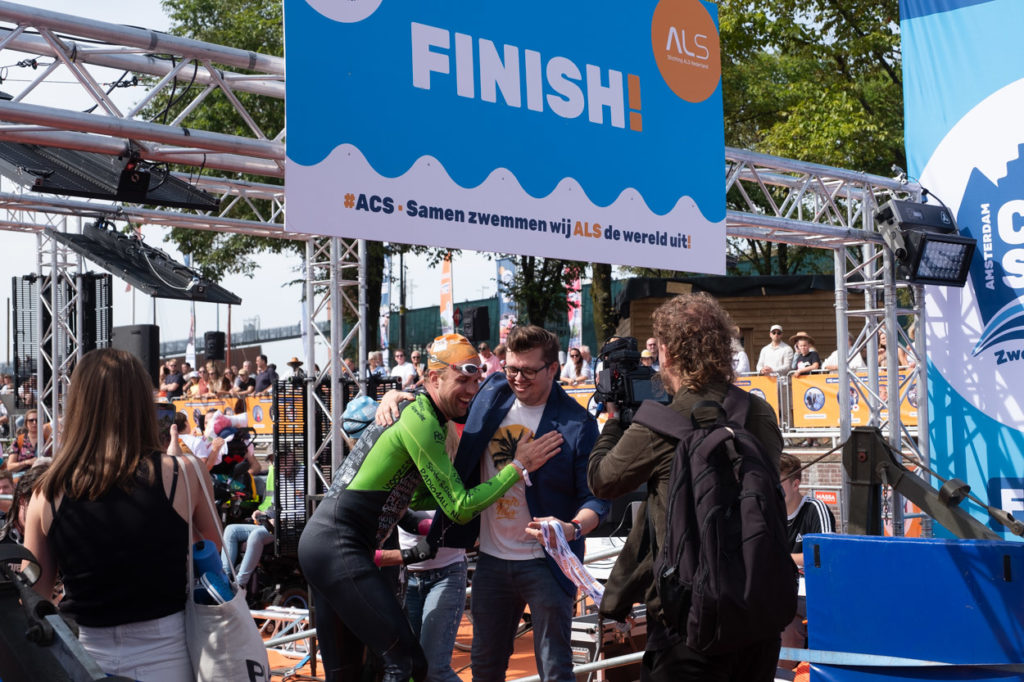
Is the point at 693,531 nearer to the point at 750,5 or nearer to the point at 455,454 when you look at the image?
the point at 455,454

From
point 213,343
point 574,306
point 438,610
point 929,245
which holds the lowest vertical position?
point 438,610

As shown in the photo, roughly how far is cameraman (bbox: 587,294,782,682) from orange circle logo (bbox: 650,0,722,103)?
17.1 feet

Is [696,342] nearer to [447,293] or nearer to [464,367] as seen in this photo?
[464,367]

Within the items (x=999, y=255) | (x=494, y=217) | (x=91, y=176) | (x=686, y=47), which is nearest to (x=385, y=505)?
(x=494, y=217)

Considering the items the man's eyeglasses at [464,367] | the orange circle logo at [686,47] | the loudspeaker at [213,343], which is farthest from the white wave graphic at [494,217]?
the loudspeaker at [213,343]

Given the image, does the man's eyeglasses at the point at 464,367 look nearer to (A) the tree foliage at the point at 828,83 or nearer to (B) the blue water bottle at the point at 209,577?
(B) the blue water bottle at the point at 209,577

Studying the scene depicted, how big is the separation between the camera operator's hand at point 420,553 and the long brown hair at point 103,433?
1499 millimetres

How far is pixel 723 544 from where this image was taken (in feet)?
9.33

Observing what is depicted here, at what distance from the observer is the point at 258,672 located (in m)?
2.87

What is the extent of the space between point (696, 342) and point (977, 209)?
7.65 meters

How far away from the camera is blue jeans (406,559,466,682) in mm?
4289

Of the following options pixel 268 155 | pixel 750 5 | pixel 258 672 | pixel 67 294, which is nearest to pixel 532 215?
pixel 268 155

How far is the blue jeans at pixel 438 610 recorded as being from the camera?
4.29 meters

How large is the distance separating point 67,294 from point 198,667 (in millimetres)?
13020
